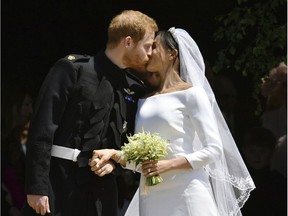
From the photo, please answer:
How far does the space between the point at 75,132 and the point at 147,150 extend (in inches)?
21.0

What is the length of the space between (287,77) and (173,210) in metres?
3.06

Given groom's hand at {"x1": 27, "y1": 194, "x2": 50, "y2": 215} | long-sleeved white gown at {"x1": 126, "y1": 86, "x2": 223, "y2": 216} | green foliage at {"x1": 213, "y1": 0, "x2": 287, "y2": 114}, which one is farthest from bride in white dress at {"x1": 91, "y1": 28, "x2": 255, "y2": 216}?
green foliage at {"x1": 213, "y1": 0, "x2": 287, "y2": 114}

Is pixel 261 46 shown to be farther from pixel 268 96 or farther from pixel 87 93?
pixel 87 93

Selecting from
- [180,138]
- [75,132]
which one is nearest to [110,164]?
[75,132]

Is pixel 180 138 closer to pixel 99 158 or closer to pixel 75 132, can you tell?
pixel 99 158

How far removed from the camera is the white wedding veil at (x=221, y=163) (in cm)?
650

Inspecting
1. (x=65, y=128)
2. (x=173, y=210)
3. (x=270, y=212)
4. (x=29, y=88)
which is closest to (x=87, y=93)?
(x=65, y=128)

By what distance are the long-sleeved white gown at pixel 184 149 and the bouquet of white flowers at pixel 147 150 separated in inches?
5.0

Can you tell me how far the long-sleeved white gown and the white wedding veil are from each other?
234 mm

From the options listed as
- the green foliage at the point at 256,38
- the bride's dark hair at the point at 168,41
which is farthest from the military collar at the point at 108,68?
the green foliage at the point at 256,38

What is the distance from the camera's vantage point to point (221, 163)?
21.3 ft

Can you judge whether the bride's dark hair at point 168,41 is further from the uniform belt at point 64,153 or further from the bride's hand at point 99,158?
→ the uniform belt at point 64,153

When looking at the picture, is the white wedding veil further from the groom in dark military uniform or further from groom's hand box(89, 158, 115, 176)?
groom's hand box(89, 158, 115, 176)

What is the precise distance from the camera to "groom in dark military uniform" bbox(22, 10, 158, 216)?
6.14 meters
